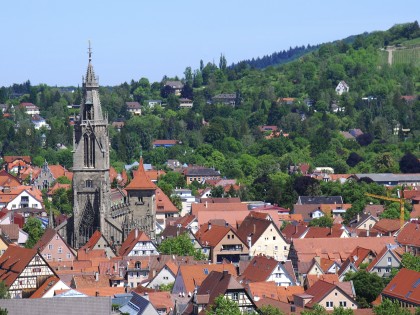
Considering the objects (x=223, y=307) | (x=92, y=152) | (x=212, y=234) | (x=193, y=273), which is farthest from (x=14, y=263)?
(x=212, y=234)

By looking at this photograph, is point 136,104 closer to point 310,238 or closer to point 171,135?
point 171,135

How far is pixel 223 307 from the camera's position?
2018 inches

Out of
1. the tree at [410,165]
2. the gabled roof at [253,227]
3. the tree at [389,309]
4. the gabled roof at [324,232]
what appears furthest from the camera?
the tree at [410,165]

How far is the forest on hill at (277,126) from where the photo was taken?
13388cm

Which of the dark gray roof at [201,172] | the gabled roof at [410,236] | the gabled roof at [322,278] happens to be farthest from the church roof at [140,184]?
the dark gray roof at [201,172]

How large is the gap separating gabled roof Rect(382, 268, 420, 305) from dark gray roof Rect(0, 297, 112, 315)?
1381 cm

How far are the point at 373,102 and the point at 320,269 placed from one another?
363ft

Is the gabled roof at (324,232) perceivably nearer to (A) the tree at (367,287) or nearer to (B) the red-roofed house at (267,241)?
(B) the red-roofed house at (267,241)

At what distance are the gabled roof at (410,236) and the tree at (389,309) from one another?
23431mm

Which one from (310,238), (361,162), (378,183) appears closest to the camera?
(310,238)

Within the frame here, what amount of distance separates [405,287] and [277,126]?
111 meters

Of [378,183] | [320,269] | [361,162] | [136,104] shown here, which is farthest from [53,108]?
[320,269]

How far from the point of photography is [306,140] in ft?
500

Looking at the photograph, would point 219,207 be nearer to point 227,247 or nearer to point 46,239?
point 227,247
